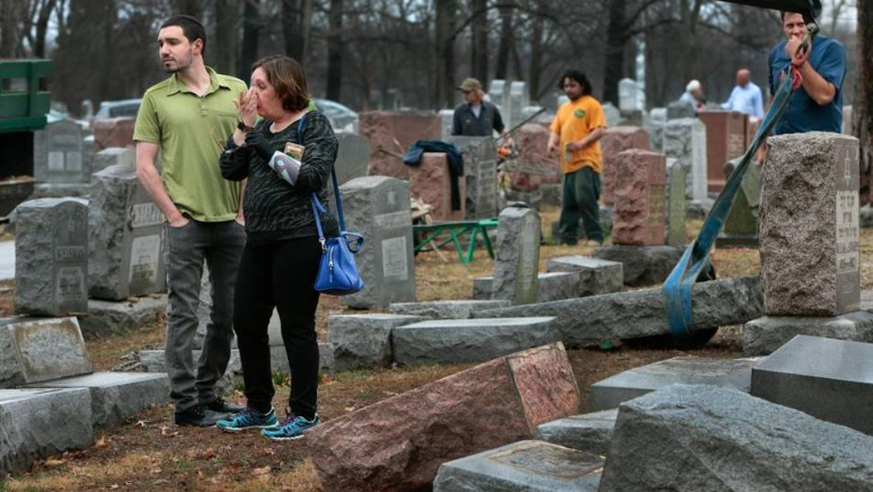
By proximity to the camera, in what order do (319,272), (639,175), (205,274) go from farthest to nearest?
(639,175) → (205,274) → (319,272)

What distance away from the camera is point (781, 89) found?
8.24 meters

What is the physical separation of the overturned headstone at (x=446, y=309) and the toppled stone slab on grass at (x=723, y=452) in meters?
5.06

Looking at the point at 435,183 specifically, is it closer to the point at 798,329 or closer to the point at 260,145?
the point at 798,329

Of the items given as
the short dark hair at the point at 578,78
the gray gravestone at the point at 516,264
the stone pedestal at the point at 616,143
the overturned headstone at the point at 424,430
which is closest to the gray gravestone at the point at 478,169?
the short dark hair at the point at 578,78

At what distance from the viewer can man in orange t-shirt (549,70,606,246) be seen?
1482 cm

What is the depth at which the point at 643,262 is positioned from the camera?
41.1ft

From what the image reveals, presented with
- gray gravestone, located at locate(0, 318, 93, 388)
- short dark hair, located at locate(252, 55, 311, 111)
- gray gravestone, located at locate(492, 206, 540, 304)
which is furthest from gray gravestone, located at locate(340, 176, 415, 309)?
short dark hair, located at locate(252, 55, 311, 111)

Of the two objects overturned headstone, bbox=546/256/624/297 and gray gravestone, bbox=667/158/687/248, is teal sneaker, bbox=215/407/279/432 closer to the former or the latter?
overturned headstone, bbox=546/256/624/297

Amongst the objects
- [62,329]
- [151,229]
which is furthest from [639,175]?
[62,329]

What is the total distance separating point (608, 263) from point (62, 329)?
545cm

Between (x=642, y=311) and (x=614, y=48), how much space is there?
3859 centimetres

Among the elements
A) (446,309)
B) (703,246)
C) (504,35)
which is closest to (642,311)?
(703,246)

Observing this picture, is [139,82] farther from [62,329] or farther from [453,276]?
[62,329]

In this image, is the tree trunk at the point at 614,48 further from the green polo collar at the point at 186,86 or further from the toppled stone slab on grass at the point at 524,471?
the toppled stone slab on grass at the point at 524,471
